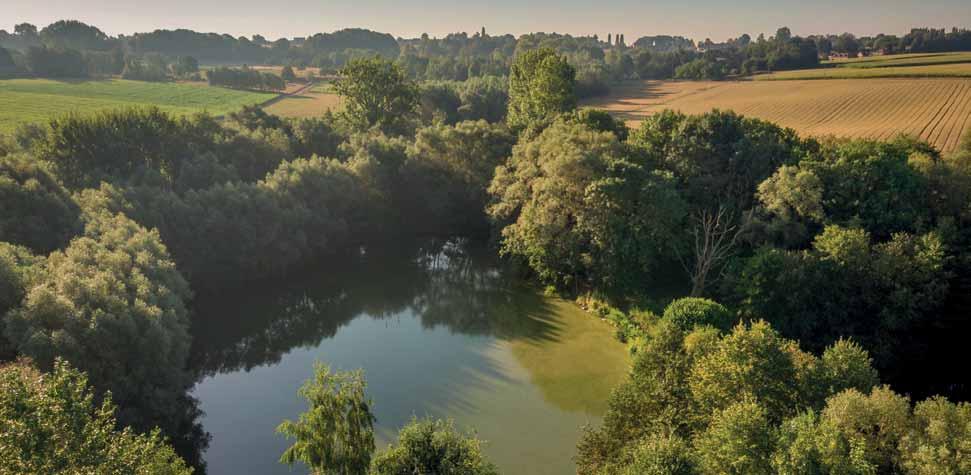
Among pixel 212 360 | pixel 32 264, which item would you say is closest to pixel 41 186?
pixel 32 264

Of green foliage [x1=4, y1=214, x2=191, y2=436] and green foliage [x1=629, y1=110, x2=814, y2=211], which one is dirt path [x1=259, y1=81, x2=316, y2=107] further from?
green foliage [x1=629, y1=110, x2=814, y2=211]

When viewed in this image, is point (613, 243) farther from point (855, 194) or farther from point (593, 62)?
point (593, 62)

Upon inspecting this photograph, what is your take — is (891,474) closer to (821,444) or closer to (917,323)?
(821,444)

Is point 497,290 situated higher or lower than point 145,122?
lower

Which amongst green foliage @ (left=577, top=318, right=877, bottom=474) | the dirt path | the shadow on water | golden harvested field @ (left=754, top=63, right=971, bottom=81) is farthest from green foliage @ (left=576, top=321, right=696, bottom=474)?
the dirt path

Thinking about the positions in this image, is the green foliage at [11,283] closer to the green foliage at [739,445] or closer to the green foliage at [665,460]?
the green foliage at [665,460]

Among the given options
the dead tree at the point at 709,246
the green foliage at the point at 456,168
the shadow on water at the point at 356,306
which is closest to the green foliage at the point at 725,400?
Answer: the dead tree at the point at 709,246
